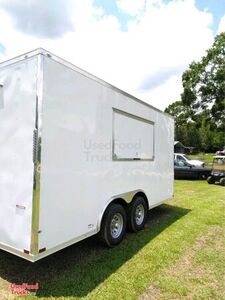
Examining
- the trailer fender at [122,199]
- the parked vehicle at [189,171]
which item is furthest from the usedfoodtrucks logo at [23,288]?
the parked vehicle at [189,171]

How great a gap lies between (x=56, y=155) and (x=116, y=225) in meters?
2.25

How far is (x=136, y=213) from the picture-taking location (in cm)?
595

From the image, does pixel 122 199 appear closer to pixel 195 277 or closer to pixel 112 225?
pixel 112 225

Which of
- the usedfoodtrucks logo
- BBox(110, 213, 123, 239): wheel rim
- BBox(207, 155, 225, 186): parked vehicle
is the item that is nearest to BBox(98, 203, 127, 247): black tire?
BBox(110, 213, 123, 239): wheel rim

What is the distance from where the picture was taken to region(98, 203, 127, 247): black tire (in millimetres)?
4832

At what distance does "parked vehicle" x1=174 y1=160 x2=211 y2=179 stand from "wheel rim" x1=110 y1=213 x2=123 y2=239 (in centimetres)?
1216

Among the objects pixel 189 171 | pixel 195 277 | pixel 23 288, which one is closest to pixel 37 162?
pixel 23 288

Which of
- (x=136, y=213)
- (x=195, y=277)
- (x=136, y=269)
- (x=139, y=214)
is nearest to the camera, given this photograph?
(x=195, y=277)

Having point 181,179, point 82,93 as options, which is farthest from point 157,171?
point 181,179

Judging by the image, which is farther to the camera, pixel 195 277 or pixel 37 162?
pixel 195 277

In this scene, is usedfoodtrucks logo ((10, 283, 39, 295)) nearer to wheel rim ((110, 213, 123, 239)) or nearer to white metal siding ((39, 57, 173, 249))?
white metal siding ((39, 57, 173, 249))

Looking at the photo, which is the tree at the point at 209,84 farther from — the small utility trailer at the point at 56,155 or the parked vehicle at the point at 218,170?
the small utility trailer at the point at 56,155

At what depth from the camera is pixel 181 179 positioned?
17094mm

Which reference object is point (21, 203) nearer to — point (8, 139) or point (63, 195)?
→ point (63, 195)
